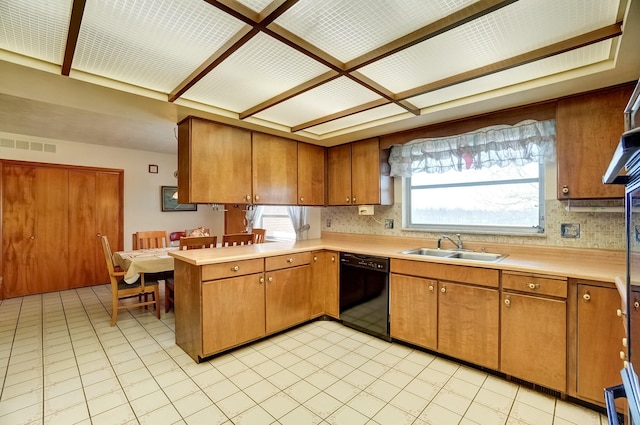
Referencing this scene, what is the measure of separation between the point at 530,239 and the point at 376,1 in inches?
93.8

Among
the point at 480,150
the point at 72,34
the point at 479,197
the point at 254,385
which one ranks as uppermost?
the point at 72,34

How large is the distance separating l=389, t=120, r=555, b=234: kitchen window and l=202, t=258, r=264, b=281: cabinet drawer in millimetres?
Answer: 1830

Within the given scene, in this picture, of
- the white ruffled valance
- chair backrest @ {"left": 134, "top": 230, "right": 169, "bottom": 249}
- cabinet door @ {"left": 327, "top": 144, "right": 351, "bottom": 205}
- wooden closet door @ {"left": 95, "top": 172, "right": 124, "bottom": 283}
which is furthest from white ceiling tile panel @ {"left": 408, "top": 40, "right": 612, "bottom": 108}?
wooden closet door @ {"left": 95, "top": 172, "right": 124, "bottom": 283}

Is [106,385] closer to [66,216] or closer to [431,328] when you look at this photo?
[431,328]

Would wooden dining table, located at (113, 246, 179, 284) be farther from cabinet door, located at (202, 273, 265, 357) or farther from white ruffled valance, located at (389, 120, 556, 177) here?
white ruffled valance, located at (389, 120, 556, 177)

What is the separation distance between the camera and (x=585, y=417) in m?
1.83

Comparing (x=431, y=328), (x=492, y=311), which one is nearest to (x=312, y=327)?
(x=431, y=328)

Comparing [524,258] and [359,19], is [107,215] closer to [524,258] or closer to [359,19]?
[359,19]

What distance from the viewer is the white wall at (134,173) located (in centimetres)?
460

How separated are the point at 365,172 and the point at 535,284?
80.1 inches

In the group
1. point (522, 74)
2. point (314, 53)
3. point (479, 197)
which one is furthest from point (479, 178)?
point (314, 53)

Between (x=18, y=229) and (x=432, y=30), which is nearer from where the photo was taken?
(x=432, y=30)

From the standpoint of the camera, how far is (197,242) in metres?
3.23

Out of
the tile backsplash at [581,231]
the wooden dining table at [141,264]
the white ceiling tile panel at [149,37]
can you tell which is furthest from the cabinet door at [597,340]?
the wooden dining table at [141,264]
